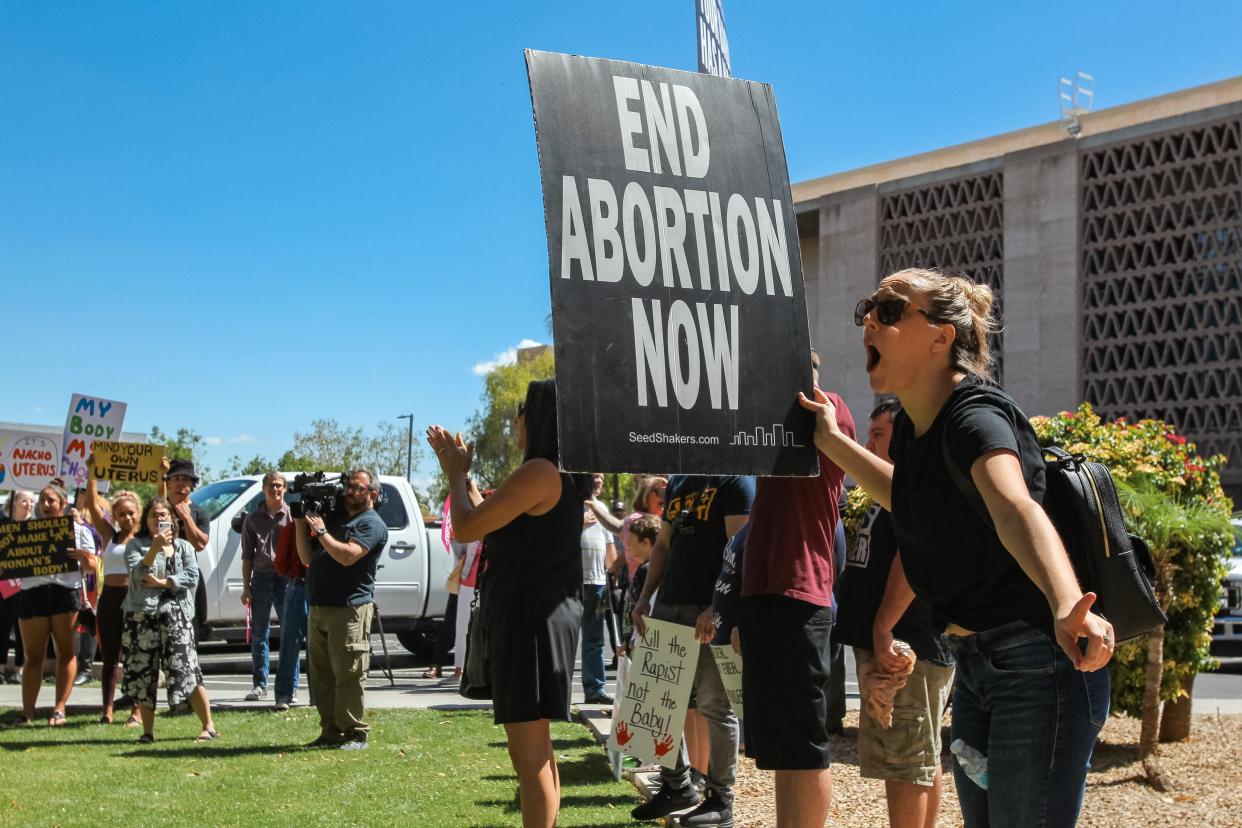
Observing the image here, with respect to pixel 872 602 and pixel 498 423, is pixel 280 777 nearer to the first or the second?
pixel 872 602

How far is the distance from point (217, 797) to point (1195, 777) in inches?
211

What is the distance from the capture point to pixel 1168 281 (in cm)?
5828

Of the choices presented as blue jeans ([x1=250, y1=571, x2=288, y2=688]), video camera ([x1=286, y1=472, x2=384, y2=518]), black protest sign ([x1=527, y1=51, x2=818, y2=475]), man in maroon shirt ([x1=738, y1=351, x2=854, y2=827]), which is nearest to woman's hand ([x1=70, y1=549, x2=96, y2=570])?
blue jeans ([x1=250, y1=571, x2=288, y2=688])

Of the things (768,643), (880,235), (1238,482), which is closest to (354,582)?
(768,643)

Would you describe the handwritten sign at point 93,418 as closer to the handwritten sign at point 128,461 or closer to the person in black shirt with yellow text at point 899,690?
the handwritten sign at point 128,461

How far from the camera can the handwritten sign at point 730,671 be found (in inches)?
215

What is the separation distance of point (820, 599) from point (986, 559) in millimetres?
1757

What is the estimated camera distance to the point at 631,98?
140 inches

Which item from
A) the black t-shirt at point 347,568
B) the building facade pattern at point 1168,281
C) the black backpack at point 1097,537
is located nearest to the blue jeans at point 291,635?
the black t-shirt at point 347,568

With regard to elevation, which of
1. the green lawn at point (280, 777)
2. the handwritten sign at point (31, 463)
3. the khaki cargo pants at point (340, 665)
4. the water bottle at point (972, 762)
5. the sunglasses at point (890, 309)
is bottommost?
the green lawn at point (280, 777)

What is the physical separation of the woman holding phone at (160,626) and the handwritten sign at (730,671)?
484cm

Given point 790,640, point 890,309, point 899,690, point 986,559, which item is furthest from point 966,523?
point 790,640

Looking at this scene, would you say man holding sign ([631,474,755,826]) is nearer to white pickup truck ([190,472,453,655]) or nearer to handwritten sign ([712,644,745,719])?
handwritten sign ([712,644,745,719])

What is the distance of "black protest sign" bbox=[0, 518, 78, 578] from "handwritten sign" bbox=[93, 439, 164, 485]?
52.7 inches
